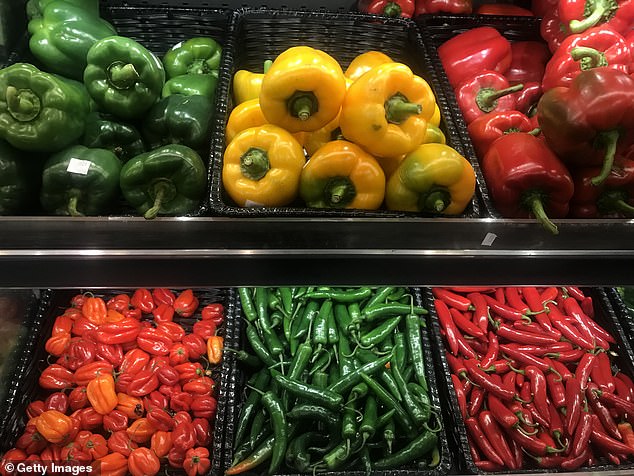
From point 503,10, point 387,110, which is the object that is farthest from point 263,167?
point 503,10

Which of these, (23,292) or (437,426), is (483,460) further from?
(23,292)

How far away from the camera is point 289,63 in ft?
4.30

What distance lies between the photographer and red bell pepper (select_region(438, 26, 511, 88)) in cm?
205

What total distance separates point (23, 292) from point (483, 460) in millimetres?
1964

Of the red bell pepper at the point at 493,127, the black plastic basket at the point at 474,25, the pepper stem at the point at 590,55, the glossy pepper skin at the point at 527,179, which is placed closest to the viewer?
the glossy pepper skin at the point at 527,179

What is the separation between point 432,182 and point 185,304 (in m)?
1.32

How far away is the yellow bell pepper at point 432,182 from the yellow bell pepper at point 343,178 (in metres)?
0.06

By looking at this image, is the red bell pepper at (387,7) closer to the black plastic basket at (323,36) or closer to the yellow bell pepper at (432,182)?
the black plastic basket at (323,36)

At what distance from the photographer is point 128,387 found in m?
1.97

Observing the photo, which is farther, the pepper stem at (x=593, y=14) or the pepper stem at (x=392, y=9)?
the pepper stem at (x=392, y=9)

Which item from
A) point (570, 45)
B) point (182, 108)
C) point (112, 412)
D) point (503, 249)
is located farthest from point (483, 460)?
point (182, 108)

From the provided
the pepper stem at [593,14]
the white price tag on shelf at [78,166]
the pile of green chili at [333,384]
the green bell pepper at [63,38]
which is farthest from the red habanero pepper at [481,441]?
the green bell pepper at [63,38]

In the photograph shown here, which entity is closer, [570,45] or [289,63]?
[289,63]

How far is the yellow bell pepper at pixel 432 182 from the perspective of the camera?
1.34m
